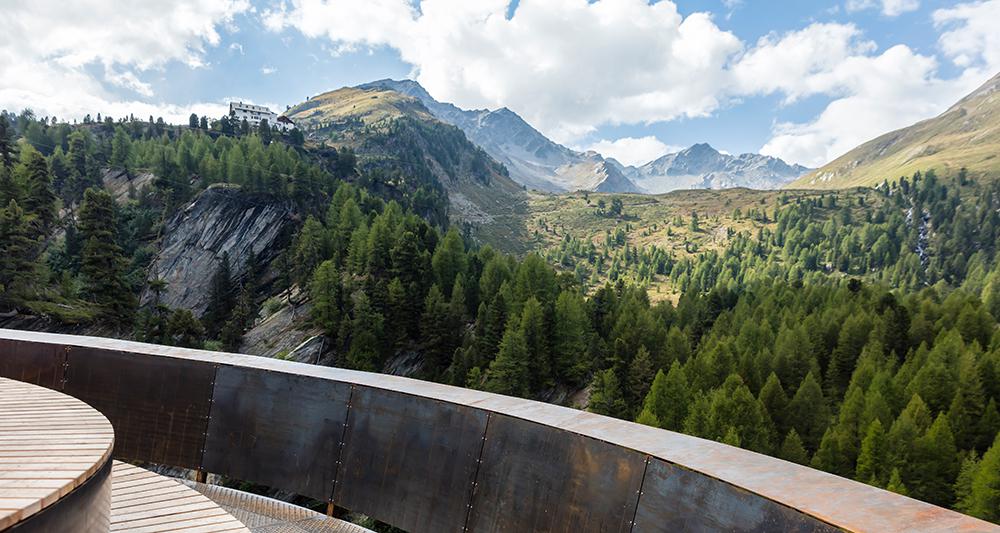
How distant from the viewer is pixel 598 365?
5309cm

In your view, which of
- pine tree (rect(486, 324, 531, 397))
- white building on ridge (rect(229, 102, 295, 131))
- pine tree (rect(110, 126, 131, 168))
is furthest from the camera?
white building on ridge (rect(229, 102, 295, 131))

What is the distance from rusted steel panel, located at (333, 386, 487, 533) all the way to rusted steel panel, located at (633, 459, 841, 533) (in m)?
1.75

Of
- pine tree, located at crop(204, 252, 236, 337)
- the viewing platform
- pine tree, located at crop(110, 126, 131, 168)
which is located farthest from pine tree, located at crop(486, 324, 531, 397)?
pine tree, located at crop(110, 126, 131, 168)

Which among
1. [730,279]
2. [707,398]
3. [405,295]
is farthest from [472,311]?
[730,279]

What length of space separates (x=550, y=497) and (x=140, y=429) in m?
5.47

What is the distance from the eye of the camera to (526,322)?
49.2 metres

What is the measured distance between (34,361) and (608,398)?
130 ft

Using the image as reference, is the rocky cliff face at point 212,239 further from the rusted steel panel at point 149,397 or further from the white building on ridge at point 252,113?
the white building on ridge at point 252,113

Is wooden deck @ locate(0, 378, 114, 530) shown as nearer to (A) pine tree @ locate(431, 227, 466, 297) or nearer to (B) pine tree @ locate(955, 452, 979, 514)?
(B) pine tree @ locate(955, 452, 979, 514)

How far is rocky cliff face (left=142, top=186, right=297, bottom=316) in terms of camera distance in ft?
232

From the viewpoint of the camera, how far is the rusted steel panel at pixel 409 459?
18.0ft

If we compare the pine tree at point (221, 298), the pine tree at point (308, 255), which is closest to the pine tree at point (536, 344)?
the pine tree at point (308, 255)

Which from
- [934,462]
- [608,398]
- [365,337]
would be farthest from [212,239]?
[934,462]

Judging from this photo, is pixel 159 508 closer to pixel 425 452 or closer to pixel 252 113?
pixel 425 452
